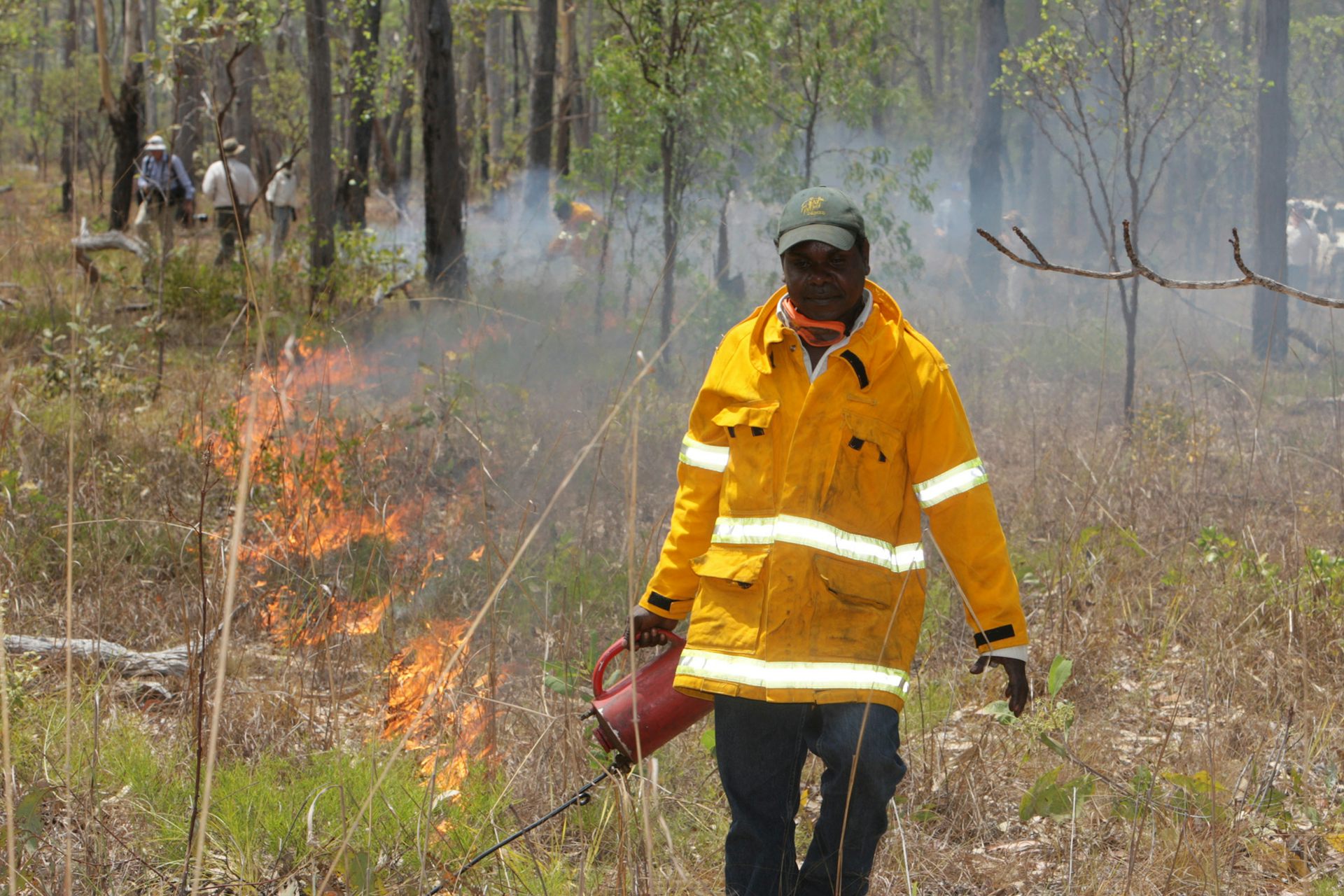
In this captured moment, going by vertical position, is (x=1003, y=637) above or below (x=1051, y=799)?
above

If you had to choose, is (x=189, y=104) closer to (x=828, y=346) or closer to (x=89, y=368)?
(x=89, y=368)

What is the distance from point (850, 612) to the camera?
90.7 inches

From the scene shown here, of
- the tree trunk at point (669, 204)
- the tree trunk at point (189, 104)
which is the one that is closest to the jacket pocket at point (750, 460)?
the tree trunk at point (189, 104)

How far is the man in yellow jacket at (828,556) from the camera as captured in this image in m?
2.29

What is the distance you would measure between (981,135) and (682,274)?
373 inches

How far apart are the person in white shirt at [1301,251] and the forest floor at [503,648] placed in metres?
9.90

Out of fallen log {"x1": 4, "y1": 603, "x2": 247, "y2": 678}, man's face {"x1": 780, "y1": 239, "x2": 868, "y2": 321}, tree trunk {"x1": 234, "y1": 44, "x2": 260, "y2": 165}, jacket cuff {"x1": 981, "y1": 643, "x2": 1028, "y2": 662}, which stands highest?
tree trunk {"x1": 234, "y1": 44, "x2": 260, "y2": 165}

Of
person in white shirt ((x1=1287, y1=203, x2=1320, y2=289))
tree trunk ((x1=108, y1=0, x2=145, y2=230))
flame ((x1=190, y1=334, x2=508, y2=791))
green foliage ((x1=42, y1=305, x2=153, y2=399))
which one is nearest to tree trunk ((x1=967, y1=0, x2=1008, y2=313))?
person in white shirt ((x1=1287, y1=203, x2=1320, y2=289))

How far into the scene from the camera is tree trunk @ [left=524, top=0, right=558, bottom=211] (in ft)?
48.8

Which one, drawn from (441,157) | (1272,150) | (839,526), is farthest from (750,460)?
(1272,150)

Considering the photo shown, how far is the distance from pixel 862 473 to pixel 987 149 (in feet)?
53.1

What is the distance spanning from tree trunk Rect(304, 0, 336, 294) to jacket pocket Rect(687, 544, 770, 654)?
7.52 m

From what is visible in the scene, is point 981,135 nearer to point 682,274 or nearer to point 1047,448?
point 682,274

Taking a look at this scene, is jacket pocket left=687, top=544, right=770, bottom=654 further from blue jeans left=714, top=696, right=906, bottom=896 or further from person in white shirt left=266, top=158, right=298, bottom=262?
Answer: person in white shirt left=266, top=158, right=298, bottom=262
